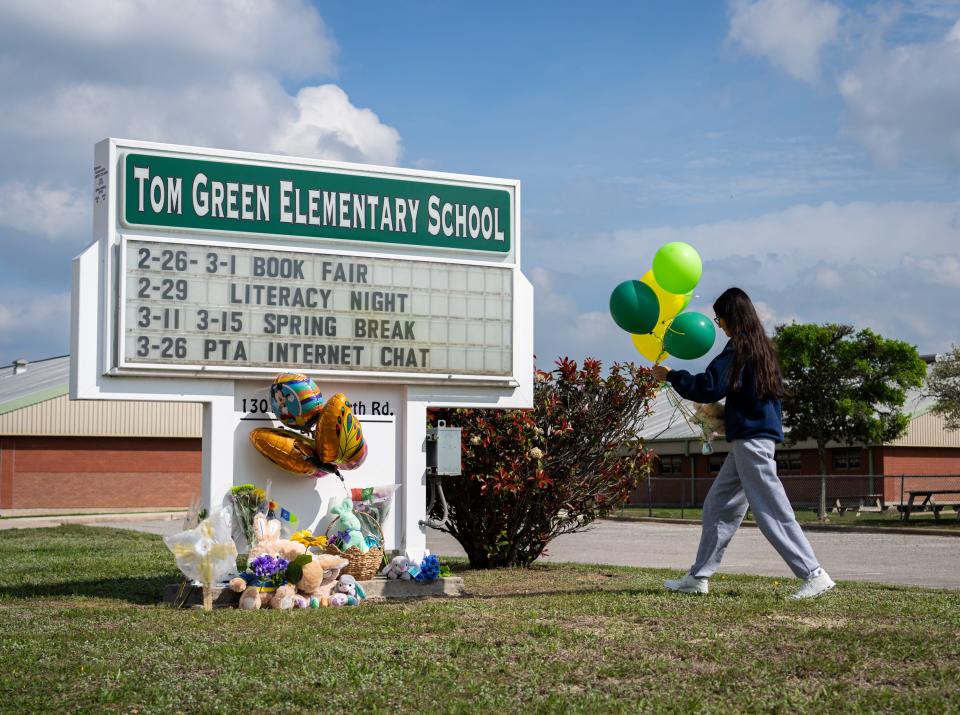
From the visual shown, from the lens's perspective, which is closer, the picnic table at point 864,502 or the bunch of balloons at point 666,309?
the bunch of balloons at point 666,309

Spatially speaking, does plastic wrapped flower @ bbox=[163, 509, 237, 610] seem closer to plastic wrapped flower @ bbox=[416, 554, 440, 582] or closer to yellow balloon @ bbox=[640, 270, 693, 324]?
plastic wrapped flower @ bbox=[416, 554, 440, 582]

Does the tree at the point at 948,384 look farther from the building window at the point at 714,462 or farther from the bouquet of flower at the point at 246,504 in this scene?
the bouquet of flower at the point at 246,504

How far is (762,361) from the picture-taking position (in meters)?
8.54

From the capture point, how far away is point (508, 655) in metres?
6.75

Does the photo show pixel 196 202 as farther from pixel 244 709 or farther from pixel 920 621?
pixel 920 621

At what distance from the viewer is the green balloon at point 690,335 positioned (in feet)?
34.8

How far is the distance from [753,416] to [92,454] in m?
38.4

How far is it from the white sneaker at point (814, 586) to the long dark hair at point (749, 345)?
1313 mm

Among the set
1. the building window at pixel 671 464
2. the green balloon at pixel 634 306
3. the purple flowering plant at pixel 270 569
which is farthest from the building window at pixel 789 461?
the purple flowering plant at pixel 270 569

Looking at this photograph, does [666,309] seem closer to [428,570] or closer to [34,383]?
[428,570]

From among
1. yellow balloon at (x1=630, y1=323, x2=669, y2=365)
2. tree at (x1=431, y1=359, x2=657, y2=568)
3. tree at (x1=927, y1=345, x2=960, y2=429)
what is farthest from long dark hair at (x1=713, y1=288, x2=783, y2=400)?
tree at (x1=927, y1=345, x2=960, y2=429)

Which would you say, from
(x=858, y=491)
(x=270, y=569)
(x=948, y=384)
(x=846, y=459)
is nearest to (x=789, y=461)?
(x=846, y=459)

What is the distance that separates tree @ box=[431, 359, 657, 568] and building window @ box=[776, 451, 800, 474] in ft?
113

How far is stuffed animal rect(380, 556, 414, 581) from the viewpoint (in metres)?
10.3
